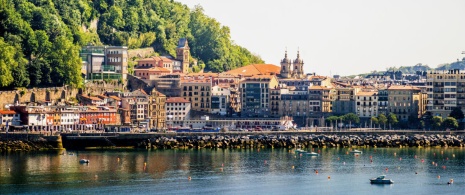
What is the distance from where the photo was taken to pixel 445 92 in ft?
482

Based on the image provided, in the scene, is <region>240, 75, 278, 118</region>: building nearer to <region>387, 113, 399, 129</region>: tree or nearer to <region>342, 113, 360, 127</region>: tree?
<region>342, 113, 360, 127</region>: tree

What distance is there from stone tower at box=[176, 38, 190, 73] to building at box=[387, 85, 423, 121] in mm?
25231

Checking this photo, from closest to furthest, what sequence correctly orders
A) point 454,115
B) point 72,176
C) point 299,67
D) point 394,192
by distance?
point 394,192, point 72,176, point 454,115, point 299,67

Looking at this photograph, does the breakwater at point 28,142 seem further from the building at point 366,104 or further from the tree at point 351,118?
the building at point 366,104

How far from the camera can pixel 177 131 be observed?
13500 centimetres

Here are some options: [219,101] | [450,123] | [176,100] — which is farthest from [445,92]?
[176,100]

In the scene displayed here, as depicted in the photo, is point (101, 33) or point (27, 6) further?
point (101, 33)

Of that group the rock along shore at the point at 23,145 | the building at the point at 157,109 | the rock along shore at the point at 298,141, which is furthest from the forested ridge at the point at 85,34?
the rock along shore at the point at 298,141

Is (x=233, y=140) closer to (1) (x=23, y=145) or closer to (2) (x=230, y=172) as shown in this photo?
(1) (x=23, y=145)

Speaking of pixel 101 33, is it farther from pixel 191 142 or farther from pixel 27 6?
pixel 191 142

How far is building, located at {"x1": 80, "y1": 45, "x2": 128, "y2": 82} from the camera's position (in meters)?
150

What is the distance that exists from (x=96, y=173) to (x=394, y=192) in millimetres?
20515

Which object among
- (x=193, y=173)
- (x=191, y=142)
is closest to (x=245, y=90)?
(x=191, y=142)

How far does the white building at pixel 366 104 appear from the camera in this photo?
150125mm
